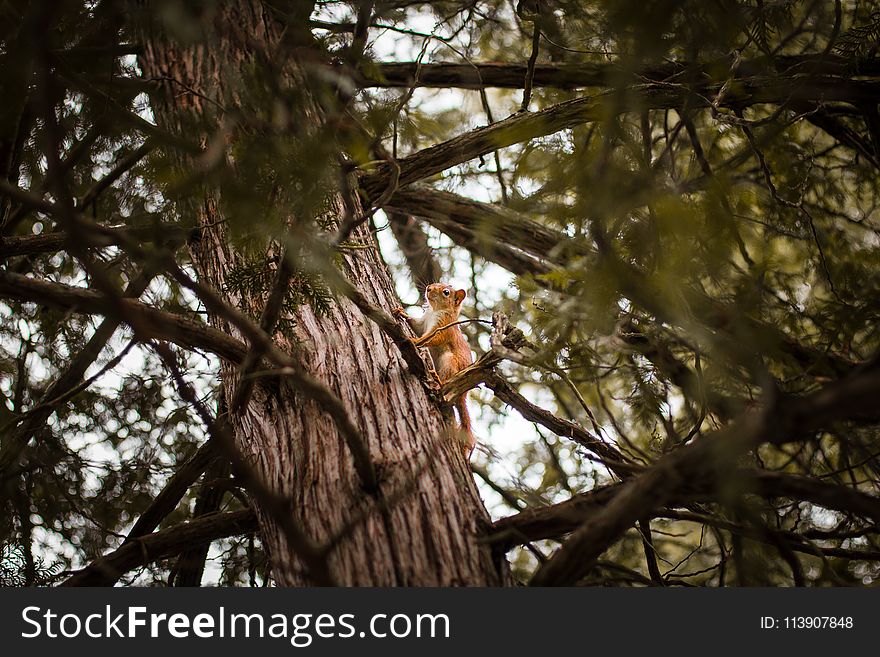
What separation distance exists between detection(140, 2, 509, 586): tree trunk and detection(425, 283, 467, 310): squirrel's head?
1.59m

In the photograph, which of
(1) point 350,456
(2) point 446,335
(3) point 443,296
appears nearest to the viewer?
(1) point 350,456

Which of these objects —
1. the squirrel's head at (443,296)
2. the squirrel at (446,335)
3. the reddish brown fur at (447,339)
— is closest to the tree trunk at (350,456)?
the reddish brown fur at (447,339)

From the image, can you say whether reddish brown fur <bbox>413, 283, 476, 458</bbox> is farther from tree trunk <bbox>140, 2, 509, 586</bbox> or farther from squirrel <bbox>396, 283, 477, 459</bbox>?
tree trunk <bbox>140, 2, 509, 586</bbox>

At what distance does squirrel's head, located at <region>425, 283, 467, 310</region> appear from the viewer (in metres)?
4.46

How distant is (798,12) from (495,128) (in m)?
2.04

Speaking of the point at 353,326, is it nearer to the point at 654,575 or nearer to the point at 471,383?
the point at 471,383

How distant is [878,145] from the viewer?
10.9 ft

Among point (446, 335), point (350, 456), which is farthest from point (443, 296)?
point (350, 456)

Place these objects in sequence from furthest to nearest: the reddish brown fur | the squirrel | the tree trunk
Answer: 1. the squirrel
2. the reddish brown fur
3. the tree trunk

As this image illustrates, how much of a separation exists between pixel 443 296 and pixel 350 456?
8.14 feet

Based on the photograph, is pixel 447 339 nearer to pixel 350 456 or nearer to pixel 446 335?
pixel 446 335

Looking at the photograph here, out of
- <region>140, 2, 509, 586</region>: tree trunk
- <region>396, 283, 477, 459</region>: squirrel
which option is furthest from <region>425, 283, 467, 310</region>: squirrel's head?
<region>140, 2, 509, 586</region>: tree trunk

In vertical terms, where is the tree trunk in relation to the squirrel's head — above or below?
below

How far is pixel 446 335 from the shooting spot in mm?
4059
